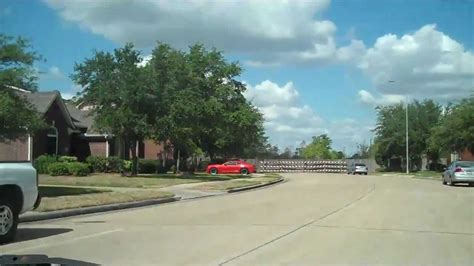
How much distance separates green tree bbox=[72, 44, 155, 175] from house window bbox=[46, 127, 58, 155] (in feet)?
18.0

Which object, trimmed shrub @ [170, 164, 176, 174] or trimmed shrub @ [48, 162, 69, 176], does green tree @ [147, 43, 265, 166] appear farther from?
trimmed shrub @ [48, 162, 69, 176]

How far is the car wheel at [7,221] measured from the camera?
11.4 metres

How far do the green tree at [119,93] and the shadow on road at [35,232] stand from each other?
20883 mm

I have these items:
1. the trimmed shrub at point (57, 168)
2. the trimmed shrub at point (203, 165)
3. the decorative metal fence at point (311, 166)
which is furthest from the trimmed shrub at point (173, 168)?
the decorative metal fence at point (311, 166)

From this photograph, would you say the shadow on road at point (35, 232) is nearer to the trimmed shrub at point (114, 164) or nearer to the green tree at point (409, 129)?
the trimmed shrub at point (114, 164)

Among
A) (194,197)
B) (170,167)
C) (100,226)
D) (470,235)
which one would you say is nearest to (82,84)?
(194,197)

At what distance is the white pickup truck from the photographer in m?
11.5

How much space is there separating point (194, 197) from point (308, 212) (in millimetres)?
7688

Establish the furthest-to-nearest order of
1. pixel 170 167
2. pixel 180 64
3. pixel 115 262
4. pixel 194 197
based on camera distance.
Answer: pixel 170 167 → pixel 180 64 → pixel 194 197 → pixel 115 262

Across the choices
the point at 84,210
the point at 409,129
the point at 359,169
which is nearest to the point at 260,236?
the point at 84,210

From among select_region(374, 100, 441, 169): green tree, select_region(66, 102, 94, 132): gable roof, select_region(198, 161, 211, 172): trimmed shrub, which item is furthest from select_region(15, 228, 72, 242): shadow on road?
select_region(374, 100, 441, 169): green tree

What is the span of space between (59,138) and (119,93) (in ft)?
29.2

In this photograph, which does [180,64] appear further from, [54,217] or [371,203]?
[54,217]

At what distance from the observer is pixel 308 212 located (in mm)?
17719
